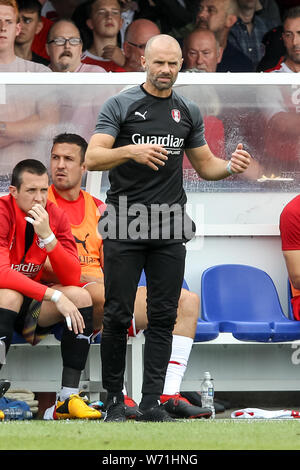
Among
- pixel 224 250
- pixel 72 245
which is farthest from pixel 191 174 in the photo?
pixel 72 245

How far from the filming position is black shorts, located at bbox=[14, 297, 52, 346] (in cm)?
563

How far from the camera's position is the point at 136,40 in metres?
7.86

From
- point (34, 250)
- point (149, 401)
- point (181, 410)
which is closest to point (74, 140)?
point (34, 250)

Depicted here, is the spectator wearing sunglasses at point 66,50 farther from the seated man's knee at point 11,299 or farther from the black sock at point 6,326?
the black sock at point 6,326

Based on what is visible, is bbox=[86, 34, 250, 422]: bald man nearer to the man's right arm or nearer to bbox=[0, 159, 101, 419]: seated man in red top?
the man's right arm

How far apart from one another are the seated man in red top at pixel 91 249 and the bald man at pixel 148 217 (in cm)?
62

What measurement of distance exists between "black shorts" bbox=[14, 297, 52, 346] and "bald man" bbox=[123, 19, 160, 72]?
2.72m

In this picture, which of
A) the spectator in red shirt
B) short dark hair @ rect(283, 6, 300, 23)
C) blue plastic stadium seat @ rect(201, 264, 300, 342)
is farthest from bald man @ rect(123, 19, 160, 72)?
blue plastic stadium seat @ rect(201, 264, 300, 342)

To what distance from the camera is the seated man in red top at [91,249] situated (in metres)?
5.71

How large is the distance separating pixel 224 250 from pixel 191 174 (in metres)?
0.55

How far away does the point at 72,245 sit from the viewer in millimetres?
5762

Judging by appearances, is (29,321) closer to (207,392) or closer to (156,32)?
(207,392)

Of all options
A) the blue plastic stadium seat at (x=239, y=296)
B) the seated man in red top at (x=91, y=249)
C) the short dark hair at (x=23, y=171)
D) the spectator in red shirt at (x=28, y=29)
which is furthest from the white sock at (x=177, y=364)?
the spectator in red shirt at (x=28, y=29)
